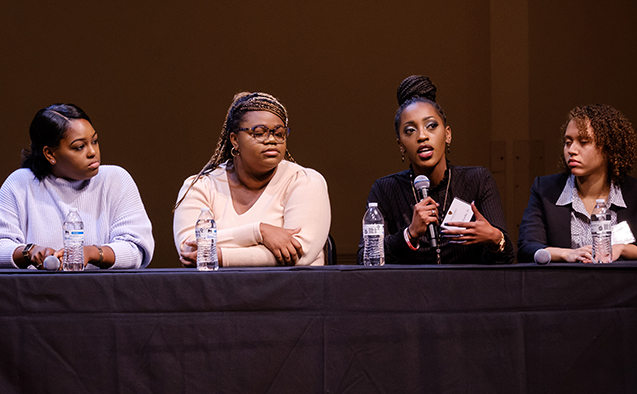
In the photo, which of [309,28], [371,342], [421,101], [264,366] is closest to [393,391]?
[371,342]

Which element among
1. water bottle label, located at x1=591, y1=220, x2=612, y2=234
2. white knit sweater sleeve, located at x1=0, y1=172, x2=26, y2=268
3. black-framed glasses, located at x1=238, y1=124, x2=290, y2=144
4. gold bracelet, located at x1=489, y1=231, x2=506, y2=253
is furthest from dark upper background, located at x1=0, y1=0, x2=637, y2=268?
water bottle label, located at x1=591, y1=220, x2=612, y2=234

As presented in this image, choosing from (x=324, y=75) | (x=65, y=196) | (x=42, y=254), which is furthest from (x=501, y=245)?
(x=324, y=75)

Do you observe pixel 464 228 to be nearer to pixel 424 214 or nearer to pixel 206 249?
pixel 424 214

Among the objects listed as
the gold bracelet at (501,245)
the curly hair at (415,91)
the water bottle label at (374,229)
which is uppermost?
the curly hair at (415,91)

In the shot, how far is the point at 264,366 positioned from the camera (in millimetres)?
1525

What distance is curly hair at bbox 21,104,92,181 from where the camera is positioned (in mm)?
2299

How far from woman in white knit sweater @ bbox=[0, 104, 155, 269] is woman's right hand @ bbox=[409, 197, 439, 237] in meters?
1.11

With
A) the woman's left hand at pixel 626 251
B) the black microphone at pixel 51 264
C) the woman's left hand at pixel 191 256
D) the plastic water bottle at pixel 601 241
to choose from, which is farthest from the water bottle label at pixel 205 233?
the woman's left hand at pixel 626 251

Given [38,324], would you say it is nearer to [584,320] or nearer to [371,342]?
[371,342]

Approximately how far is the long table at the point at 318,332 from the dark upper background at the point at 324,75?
2.97 m

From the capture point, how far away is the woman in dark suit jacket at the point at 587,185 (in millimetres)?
2285

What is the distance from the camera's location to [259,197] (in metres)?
2.33

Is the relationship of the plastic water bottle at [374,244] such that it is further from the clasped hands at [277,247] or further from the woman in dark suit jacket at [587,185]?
the woman in dark suit jacket at [587,185]

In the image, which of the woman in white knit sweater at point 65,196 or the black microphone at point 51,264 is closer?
the black microphone at point 51,264
